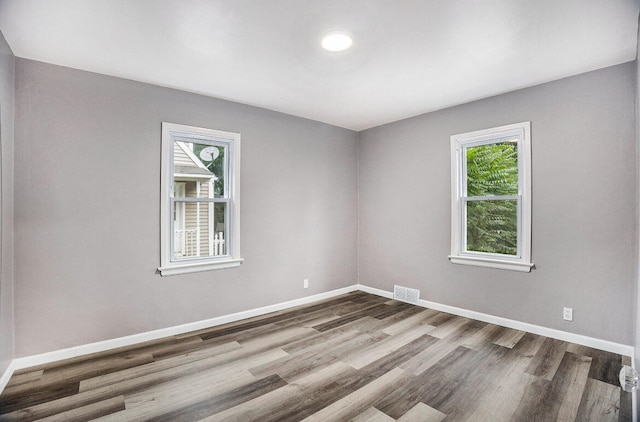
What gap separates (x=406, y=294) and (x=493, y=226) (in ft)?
4.93

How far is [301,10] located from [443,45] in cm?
120

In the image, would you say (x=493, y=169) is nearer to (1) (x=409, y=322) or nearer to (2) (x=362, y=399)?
(1) (x=409, y=322)

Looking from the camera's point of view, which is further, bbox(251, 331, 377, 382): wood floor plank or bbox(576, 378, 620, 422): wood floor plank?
bbox(251, 331, 377, 382): wood floor plank

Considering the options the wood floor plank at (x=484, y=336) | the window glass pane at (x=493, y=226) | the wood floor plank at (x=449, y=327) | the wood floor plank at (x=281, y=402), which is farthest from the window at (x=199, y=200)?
the window glass pane at (x=493, y=226)

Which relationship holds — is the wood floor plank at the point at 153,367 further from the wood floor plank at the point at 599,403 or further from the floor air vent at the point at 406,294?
the wood floor plank at the point at 599,403

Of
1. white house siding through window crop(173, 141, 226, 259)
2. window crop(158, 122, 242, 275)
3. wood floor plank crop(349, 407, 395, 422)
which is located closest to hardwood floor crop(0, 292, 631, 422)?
wood floor plank crop(349, 407, 395, 422)

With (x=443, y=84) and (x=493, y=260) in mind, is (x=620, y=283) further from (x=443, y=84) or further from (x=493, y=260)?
(x=443, y=84)

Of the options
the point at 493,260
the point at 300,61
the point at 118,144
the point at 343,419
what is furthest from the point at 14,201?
the point at 493,260

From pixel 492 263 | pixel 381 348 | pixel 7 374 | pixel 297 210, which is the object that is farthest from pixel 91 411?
pixel 492 263

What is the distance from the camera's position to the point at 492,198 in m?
3.70

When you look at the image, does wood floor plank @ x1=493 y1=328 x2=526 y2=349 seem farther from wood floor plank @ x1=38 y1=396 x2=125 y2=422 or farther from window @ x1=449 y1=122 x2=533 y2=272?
wood floor plank @ x1=38 y1=396 x2=125 y2=422

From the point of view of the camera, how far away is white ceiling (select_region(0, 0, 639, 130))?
6.82 feet

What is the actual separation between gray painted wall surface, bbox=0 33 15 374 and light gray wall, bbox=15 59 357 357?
89 millimetres

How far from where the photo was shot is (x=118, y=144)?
3.08m
